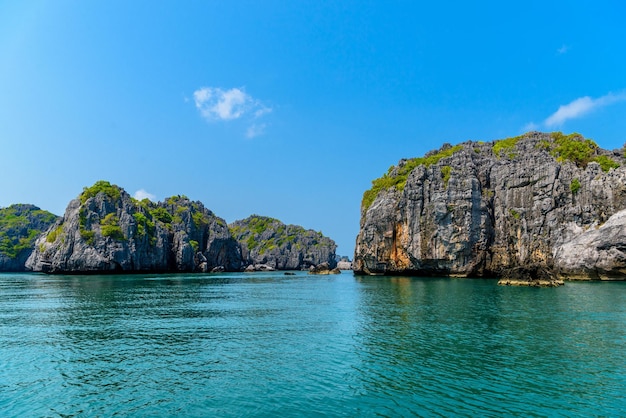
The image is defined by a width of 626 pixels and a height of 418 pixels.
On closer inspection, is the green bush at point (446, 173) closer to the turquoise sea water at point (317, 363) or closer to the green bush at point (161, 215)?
the turquoise sea water at point (317, 363)

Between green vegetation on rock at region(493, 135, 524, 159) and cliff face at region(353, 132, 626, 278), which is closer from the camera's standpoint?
cliff face at region(353, 132, 626, 278)

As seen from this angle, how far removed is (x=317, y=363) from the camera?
23.0 metres

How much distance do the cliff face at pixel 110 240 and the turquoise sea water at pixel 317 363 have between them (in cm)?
9805

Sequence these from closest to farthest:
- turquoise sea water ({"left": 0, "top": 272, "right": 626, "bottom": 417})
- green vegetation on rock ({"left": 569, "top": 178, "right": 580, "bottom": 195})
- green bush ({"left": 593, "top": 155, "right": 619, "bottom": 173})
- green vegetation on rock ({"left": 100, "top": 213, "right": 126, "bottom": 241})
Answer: turquoise sea water ({"left": 0, "top": 272, "right": 626, "bottom": 417}) → green vegetation on rock ({"left": 569, "top": 178, "right": 580, "bottom": 195}) → green bush ({"left": 593, "top": 155, "right": 619, "bottom": 173}) → green vegetation on rock ({"left": 100, "top": 213, "right": 126, "bottom": 241})

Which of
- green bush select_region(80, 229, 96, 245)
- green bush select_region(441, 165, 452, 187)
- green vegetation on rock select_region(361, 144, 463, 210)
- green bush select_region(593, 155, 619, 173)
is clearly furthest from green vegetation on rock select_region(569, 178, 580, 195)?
green bush select_region(80, 229, 96, 245)

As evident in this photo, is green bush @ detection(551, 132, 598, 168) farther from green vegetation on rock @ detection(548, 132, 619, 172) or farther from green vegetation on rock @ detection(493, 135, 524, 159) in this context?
green vegetation on rock @ detection(493, 135, 524, 159)

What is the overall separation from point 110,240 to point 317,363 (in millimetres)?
131593

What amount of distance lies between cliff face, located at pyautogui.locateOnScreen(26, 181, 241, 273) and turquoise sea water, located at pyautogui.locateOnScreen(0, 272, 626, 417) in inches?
3860

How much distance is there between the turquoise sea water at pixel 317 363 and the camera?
54.9ft

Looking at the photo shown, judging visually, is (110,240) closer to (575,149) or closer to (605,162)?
(575,149)

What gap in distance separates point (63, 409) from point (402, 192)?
115546 mm

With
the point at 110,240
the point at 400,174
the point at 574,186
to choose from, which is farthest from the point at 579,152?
the point at 110,240

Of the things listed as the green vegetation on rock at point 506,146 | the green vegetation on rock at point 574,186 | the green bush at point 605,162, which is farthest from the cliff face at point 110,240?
the green bush at point 605,162

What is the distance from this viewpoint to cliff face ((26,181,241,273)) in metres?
133
